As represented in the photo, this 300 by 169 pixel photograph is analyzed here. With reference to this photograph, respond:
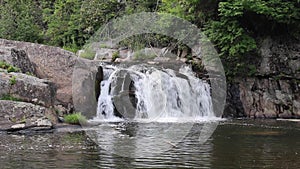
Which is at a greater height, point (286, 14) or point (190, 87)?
point (286, 14)

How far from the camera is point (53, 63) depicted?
75.3 ft

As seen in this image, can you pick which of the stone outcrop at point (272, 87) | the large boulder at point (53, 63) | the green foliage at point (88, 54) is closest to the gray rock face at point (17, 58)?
the large boulder at point (53, 63)

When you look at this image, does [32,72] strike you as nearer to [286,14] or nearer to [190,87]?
[190,87]

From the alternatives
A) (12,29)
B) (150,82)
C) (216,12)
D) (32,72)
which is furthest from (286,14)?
(12,29)

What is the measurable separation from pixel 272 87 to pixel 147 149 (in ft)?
49.0

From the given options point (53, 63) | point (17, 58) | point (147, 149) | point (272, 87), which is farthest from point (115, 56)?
point (147, 149)

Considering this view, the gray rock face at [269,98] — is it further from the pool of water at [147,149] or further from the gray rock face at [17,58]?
the gray rock face at [17,58]

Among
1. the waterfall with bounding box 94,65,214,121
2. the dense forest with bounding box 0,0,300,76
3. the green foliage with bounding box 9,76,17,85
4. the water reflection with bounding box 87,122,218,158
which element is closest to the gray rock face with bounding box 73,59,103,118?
the waterfall with bounding box 94,65,214,121

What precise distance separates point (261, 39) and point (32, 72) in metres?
13.2

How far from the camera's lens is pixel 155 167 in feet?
32.0

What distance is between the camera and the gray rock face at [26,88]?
1745cm

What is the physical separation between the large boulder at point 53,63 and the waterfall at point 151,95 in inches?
71.2

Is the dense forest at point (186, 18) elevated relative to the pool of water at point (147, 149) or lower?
elevated

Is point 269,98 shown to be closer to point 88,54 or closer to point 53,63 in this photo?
point 53,63
